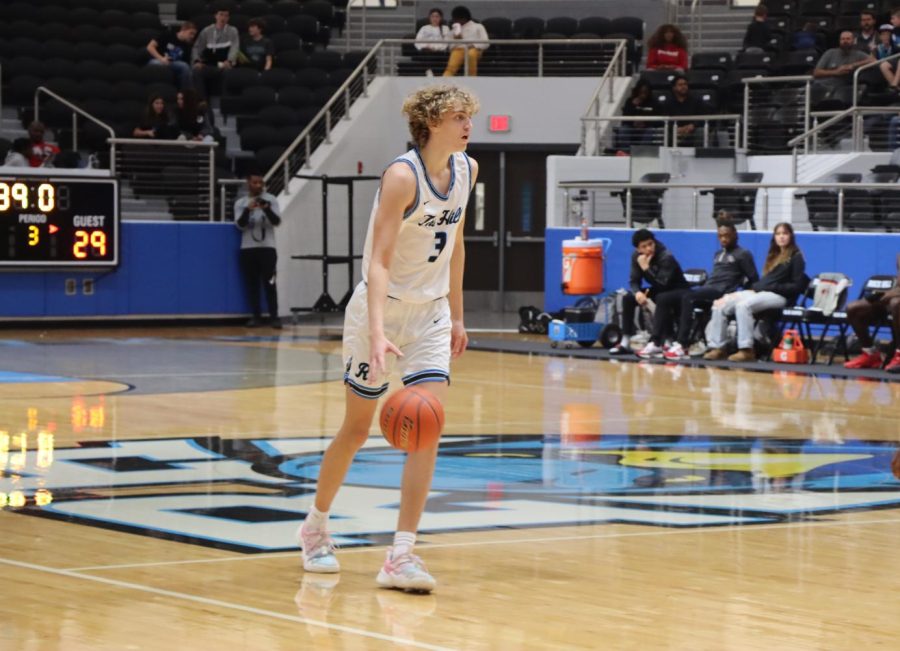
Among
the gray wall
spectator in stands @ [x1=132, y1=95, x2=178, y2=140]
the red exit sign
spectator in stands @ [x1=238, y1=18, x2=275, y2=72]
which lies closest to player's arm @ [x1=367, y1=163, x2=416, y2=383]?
spectator in stands @ [x1=132, y1=95, x2=178, y2=140]

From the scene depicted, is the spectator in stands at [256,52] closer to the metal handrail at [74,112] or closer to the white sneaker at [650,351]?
the metal handrail at [74,112]

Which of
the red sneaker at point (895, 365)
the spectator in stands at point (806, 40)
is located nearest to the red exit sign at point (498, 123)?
the spectator in stands at point (806, 40)

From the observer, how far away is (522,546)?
6.57m

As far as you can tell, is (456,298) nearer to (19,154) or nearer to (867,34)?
(19,154)

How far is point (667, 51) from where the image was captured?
23.1m

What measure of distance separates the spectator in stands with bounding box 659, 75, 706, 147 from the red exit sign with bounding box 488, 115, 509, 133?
2978 mm

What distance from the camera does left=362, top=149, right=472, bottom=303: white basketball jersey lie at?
584 centimetres

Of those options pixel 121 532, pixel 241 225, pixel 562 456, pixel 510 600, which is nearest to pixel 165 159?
pixel 241 225

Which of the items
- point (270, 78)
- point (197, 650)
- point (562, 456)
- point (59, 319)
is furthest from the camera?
point (270, 78)

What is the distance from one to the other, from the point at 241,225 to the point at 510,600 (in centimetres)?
1602

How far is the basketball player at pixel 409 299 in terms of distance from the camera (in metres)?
5.75

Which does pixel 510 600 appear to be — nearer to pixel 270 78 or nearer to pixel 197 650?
pixel 197 650

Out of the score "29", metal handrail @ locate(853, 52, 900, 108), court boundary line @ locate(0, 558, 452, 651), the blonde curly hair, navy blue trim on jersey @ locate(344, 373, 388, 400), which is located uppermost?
metal handrail @ locate(853, 52, 900, 108)

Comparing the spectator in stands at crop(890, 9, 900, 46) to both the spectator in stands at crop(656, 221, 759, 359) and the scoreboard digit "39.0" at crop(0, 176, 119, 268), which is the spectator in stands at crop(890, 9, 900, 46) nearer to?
the spectator in stands at crop(656, 221, 759, 359)
